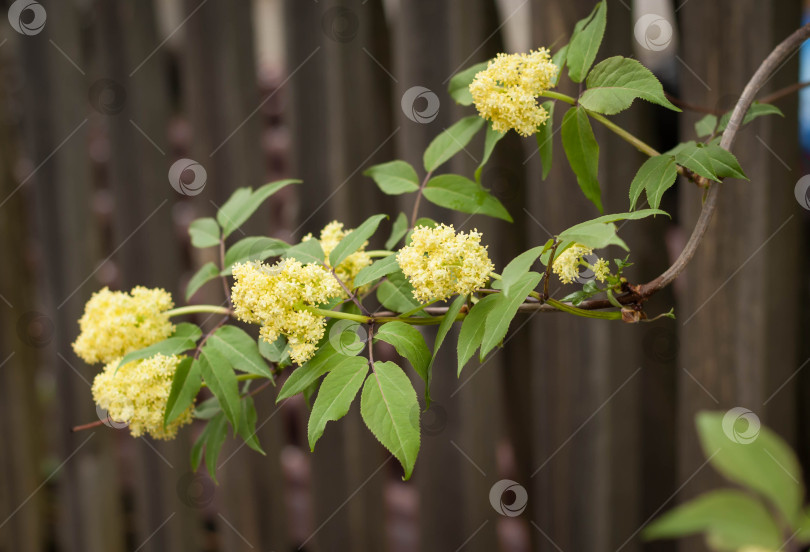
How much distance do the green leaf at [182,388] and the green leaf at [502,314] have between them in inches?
10.2

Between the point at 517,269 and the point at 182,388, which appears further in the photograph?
the point at 182,388

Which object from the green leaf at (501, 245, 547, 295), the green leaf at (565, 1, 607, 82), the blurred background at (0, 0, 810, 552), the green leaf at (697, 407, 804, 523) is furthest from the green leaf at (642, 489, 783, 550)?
the blurred background at (0, 0, 810, 552)

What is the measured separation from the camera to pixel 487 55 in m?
1.27

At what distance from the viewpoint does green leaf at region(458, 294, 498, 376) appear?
18.7 inches

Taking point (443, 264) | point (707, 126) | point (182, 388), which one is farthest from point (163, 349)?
point (707, 126)

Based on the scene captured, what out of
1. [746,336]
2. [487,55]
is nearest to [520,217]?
[487,55]

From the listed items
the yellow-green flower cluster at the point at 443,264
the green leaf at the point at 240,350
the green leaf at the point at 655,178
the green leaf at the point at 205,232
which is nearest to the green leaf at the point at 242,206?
the green leaf at the point at 205,232

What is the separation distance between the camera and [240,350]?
22.9 inches

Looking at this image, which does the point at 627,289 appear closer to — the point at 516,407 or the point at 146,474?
the point at 516,407

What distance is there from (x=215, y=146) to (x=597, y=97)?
52.8 inches

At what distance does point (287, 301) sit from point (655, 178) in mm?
291

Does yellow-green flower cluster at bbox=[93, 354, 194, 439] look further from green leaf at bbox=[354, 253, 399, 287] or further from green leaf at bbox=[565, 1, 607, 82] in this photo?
green leaf at bbox=[565, 1, 607, 82]

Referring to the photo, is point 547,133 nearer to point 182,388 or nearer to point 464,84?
point 464,84

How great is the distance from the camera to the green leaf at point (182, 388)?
544 mm
